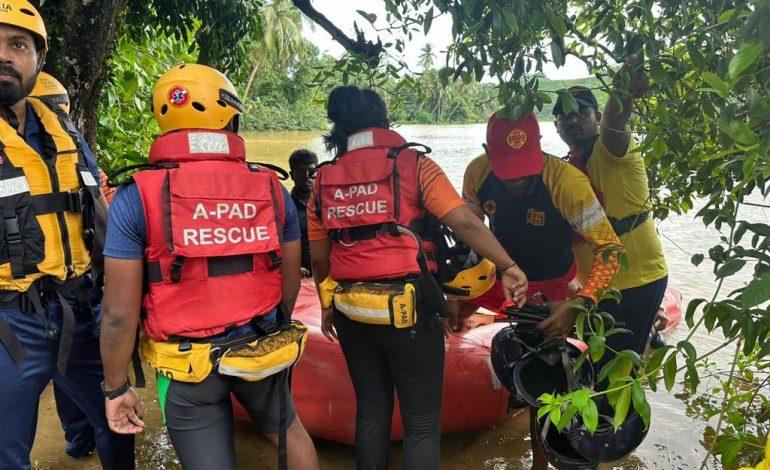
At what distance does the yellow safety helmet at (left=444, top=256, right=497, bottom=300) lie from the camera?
8.27 feet

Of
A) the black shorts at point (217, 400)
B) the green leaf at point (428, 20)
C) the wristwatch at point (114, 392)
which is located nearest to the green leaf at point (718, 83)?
the green leaf at point (428, 20)

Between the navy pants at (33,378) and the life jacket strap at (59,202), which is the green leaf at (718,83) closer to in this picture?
the life jacket strap at (59,202)

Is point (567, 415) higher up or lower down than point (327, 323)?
higher up

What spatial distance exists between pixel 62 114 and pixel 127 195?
790 millimetres

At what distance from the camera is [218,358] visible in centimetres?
175

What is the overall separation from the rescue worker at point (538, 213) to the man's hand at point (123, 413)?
1.63 m

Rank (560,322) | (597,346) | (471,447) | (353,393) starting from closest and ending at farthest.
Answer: (597,346)
(560,322)
(353,393)
(471,447)

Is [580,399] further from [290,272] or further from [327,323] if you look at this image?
[327,323]

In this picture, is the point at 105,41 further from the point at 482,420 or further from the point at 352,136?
the point at 482,420

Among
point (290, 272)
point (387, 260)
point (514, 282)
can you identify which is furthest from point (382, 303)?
point (514, 282)

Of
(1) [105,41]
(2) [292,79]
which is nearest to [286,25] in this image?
(2) [292,79]

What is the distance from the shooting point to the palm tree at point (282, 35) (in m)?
33.5

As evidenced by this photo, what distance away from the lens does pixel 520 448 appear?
10.7 ft

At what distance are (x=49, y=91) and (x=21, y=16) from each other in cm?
43
